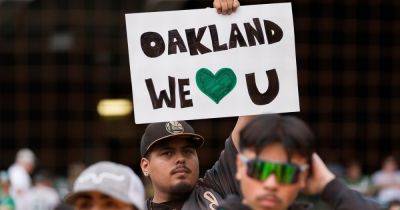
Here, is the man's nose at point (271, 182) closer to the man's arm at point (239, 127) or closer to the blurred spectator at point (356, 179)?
the man's arm at point (239, 127)

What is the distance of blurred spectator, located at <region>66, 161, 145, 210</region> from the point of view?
11.0ft

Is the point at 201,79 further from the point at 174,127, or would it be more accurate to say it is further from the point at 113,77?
the point at 113,77

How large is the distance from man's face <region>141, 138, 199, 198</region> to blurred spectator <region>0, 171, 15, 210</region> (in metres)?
5.94

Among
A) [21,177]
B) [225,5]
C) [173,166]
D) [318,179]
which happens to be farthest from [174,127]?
[21,177]

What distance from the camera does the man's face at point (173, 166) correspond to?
4812 mm

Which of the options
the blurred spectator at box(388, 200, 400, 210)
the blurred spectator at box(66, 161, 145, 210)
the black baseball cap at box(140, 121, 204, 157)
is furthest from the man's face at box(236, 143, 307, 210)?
the blurred spectator at box(388, 200, 400, 210)

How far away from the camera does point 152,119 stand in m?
4.75

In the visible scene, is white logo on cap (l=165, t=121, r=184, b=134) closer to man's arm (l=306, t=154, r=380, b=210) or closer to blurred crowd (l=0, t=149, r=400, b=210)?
man's arm (l=306, t=154, r=380, b=210)

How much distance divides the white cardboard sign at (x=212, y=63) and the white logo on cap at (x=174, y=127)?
115 millimetres

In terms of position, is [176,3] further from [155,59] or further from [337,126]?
[155,59]

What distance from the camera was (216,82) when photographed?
188 inches

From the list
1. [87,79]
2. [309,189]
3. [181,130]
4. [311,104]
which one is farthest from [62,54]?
[309,189]

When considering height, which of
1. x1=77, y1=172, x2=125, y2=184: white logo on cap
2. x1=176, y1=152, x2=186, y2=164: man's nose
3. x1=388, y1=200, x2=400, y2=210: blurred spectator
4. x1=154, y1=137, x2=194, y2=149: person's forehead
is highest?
x1=77, y1=172, x2=125, y2=184: white logo on cap

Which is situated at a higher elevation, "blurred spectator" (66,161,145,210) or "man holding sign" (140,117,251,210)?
"blurred spectator" (66,161,145,210)
